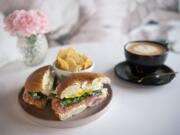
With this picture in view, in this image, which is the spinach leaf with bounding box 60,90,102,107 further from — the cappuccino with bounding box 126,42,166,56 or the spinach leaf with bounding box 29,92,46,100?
the cappuccino with bounding box 126,42,166,56

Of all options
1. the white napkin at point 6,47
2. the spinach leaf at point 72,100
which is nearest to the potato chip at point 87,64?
the spinach leaf at point 72,100

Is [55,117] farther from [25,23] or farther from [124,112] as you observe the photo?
[25,23]

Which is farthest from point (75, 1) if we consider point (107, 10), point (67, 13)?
point (107, 10)

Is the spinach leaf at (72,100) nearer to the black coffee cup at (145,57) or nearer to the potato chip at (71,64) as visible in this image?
the potato chip at (71,64)

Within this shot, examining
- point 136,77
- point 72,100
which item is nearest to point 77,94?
point 72,100

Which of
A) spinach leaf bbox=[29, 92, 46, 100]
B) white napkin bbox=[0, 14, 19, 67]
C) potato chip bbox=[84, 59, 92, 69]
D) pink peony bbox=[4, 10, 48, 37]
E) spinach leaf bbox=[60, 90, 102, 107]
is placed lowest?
white napkin bbox=[0, 14, 19, 67]

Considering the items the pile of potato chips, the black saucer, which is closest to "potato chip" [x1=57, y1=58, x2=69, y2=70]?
the pile of potato chips
